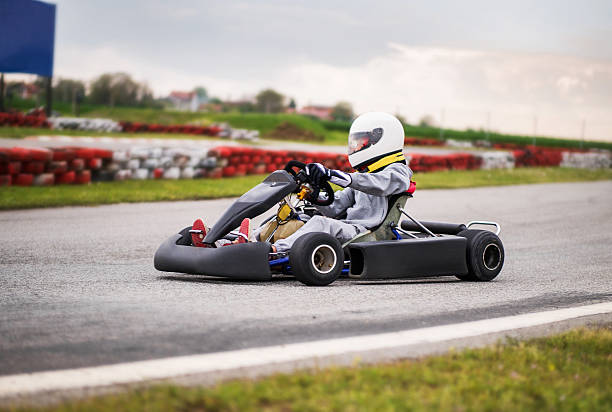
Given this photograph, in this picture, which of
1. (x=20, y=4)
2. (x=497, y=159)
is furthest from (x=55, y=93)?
(x=497, y=159)

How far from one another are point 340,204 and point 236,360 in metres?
3.15

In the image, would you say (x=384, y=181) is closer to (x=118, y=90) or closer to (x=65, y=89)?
(x=65, y=89)

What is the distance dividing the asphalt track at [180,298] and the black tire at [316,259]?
11cm

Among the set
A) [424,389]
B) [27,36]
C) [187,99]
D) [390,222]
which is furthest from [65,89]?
[424,389]

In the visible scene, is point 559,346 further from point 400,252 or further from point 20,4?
point 20,4

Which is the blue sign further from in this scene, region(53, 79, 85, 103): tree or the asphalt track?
region(53, 79, 85, 103): tree

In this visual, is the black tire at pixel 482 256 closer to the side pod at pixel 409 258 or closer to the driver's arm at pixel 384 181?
the side pod at pixel 409 258

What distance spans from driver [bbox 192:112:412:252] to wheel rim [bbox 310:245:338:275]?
21cm

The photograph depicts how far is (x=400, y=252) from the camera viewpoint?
19.8 feet

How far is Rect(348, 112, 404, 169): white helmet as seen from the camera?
20.8 feet

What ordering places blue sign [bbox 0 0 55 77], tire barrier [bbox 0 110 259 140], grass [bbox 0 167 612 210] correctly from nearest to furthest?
grass [bbox 0 167 612 210], tire barrier [bbox 0 110 259 140], blue sign [bbox 0 0 55 77]

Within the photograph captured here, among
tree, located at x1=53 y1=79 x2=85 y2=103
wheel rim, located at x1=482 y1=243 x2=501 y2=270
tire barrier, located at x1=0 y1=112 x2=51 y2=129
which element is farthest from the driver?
tree, located at x1=53 y1=79 x2=85 y2=103

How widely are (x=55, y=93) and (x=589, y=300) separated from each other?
5525 cm

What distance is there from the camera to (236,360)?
3.54 meters
